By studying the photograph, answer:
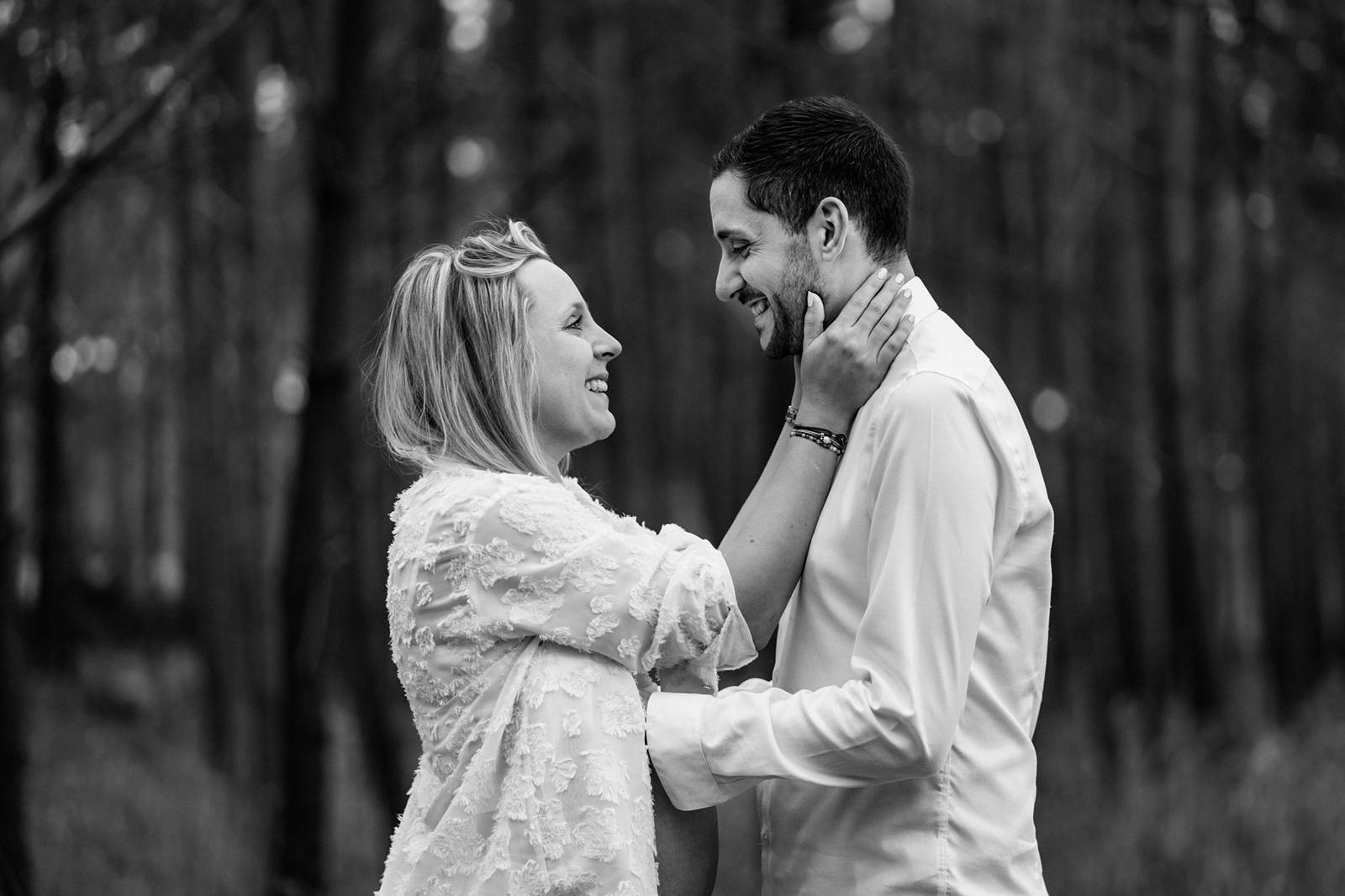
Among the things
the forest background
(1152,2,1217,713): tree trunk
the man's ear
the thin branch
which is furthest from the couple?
(1152,2,1217,713): tree trunk

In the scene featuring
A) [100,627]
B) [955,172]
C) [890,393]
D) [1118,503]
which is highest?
[955,172]

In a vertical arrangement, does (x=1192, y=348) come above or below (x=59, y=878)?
above

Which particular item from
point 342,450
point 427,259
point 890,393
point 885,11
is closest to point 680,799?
point 890,393

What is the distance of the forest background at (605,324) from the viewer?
5.97m

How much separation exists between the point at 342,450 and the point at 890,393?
13.5ft

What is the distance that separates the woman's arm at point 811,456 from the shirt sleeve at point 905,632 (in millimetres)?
170

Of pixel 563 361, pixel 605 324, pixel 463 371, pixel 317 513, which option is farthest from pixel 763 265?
pixel 605 324

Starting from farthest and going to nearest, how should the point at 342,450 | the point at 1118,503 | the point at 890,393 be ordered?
1. the point at 1118,503
2. the point at 342,450
3. the point at 890,393

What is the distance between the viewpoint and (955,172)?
1545cm

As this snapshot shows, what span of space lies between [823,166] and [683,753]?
1.14 meters

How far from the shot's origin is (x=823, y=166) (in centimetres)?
274

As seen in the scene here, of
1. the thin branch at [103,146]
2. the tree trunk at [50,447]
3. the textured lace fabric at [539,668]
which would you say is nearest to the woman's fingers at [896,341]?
the textured lace fabric at [539,668]

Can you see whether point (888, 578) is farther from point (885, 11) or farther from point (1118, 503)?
point (885, 11)

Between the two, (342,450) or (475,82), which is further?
(475,82)
